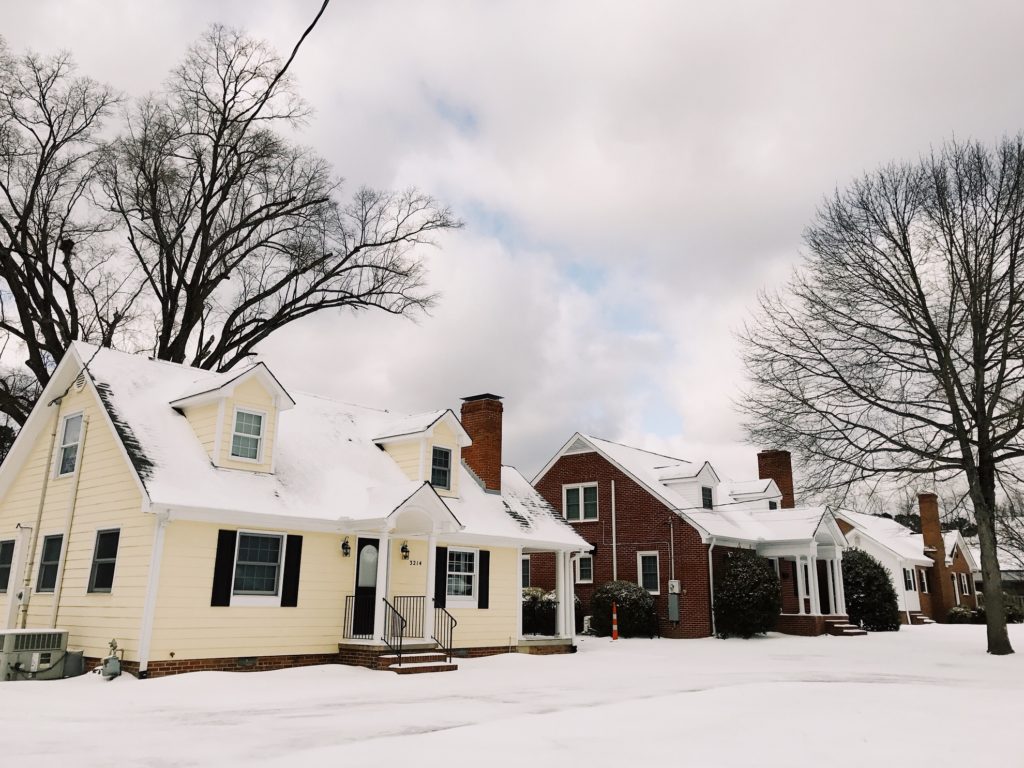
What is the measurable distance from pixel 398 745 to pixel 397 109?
6.01 metres

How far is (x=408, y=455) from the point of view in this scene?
19719 millimetres

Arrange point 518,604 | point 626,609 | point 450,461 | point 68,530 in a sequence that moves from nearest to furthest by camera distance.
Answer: point 68,530
point 450,461
point 518,604
point 626,609

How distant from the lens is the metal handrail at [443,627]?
59.4ft

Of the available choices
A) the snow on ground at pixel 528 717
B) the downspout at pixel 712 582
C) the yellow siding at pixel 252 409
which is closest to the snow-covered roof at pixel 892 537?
the downspout at pixel 712 582

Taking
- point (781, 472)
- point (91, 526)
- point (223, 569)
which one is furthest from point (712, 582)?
point (91, 526)

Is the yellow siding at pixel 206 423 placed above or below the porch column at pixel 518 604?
above

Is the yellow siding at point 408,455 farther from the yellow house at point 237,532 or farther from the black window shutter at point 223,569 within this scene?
the black window shutter at point 223,569

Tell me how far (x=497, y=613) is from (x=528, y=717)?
1037 cm

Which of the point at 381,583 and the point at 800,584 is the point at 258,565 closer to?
the point at 381,583

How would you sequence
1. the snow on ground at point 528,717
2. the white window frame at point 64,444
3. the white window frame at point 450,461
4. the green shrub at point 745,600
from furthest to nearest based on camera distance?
the green shrub at point 745,600 → the white window frame at point 450,461 → the white window frame at point 64,444 → the snow on ground at point 528,717

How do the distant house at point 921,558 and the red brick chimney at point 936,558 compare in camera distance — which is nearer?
the distant house at point 921,558

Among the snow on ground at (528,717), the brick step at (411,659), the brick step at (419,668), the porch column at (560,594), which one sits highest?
the porch column at (560,594)

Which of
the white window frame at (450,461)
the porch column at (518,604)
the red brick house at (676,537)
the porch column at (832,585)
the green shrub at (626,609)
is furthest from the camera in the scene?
the porch column at (832,585)

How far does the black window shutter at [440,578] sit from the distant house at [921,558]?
2962 cm
